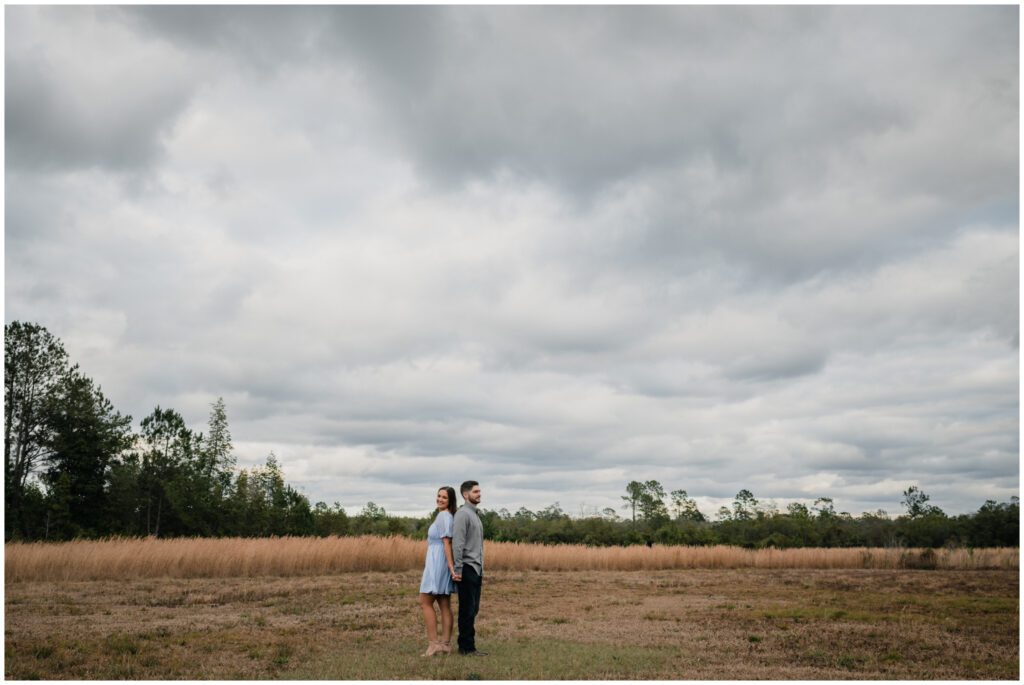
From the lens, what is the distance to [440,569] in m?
8.87

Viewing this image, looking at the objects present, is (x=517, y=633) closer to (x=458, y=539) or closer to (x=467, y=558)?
(x=467, y=558)

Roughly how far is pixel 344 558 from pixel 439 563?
20677 mm

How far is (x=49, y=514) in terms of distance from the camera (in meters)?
39.4

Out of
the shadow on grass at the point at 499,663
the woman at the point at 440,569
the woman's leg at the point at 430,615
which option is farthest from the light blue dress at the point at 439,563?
the shadow on grass at the point at 499,663

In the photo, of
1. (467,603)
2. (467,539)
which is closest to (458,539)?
(467,539)

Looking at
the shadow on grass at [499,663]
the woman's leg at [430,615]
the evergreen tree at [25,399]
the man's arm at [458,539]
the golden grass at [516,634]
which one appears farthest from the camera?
the evergreen tree at [25,399]

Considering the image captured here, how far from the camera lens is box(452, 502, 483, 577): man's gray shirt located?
870 cm

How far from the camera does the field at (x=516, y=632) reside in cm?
852

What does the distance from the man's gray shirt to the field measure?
112cm

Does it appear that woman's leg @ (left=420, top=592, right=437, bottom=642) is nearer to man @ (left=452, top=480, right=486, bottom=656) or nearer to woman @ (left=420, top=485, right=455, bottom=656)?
woman @ (left=420, top=485, right=455, bottom=656)

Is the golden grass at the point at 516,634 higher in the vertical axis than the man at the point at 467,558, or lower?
lower

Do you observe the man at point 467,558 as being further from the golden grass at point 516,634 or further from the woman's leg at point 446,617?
the golden grass at point 516,634

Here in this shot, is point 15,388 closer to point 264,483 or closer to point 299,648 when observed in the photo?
point 264,483

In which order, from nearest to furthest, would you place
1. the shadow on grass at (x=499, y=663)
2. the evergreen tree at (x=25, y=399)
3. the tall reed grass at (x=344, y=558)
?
the shadow on grass at (x=499, y=663), the tall reed grass at (x=344, y=558), the evergreen tree at (x=25, y=399)
